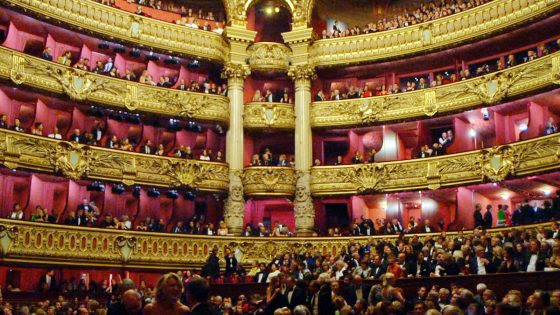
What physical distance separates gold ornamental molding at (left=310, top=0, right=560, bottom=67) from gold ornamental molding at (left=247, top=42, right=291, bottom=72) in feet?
3.80

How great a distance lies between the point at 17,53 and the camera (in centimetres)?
2075

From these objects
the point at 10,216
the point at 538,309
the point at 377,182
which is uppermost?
the point at 377,182

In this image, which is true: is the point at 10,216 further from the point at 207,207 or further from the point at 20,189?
the point at 207,207

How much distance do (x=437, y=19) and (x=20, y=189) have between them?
15751mm

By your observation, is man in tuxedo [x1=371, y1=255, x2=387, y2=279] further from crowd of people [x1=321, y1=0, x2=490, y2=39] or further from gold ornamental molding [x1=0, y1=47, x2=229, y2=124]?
crowd of people [x1=321, y1=0, x2=490, y2=39]

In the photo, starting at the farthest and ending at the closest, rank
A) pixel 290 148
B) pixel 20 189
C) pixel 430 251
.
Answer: pixel 290 148
pixel 20 189
pixel 430 251

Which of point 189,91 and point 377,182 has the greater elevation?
point 189,91

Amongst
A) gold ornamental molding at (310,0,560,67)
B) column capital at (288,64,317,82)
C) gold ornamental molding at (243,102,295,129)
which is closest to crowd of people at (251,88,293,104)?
gold ornamental molding at (243,102,295,129)

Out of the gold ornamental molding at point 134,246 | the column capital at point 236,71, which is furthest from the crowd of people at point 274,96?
the gold ornamental molding at point 134,246

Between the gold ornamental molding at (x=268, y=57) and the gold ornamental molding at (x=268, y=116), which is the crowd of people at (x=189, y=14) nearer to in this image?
the gold ornamental molding at (x=268, y=57)

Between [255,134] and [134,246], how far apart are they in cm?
734

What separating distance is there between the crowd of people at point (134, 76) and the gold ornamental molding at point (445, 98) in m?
4.17

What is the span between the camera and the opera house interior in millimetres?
20672

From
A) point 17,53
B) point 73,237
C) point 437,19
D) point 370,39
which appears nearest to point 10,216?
point 73,237
